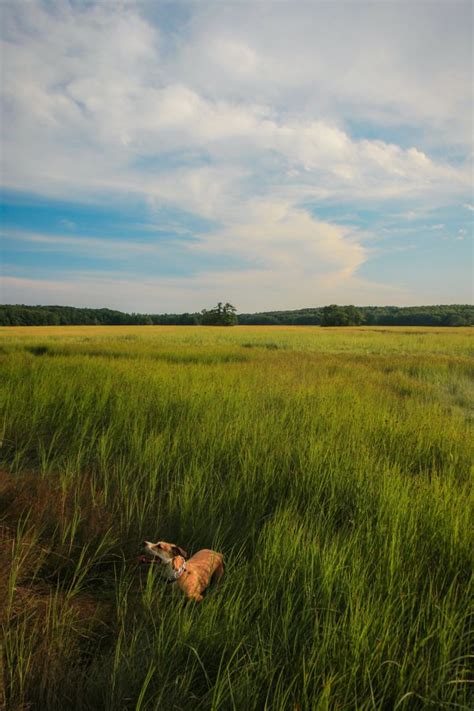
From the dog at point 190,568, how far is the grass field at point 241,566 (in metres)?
0.06

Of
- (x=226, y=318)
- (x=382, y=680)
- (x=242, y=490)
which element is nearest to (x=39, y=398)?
(x=242, y=490)

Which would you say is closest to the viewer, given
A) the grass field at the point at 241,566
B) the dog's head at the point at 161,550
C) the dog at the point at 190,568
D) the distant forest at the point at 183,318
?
the grass field at the point at 241,566

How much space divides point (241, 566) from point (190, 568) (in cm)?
29

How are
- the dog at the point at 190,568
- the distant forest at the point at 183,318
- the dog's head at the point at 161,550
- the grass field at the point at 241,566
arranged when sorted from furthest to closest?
the distant forest at the point at 183,318 → the dog's head at the point at 161,550 → the dog at the point at 190,568 → the grass field at the point at 241,566

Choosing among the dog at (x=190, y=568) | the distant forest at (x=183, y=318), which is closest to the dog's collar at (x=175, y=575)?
the dog at (x=190, y=568)

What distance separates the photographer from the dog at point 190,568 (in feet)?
5.87

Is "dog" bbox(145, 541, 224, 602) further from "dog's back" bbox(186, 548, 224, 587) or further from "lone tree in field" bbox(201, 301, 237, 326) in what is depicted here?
"lone tree in field" bbox(201, 301, 237, 326)

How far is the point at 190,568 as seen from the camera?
1888 mm

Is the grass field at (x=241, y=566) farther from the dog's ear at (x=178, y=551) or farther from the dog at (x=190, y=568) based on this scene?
the dog's ear at (x=178, y=551)

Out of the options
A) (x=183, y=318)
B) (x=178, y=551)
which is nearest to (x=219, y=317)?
(x=183, y=318)

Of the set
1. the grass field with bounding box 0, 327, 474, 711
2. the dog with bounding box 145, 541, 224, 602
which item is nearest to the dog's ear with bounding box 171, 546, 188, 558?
the dog with bounding box 145, 541, 224, 602

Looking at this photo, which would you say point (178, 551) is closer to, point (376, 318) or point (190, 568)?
point (190, 568)

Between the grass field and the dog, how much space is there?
0.06 m

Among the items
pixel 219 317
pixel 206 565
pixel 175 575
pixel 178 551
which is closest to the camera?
pixel 175 575
